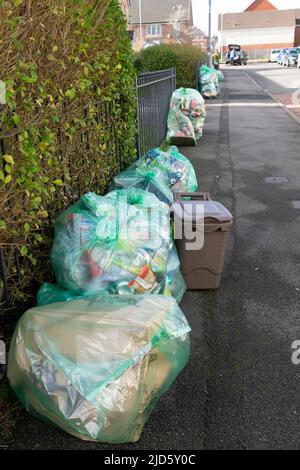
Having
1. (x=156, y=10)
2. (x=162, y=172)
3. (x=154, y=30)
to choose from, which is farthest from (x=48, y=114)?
(x=156, y=10)

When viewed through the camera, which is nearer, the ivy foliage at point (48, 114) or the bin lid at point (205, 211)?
the ivy foliage at point (48, 114)

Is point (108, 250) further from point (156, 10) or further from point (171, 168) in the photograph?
point (156, 10)

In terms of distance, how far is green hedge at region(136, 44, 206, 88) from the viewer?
595 inches

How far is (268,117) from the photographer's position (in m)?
13.6

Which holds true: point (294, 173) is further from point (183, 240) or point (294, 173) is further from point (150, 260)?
point (150, 260)

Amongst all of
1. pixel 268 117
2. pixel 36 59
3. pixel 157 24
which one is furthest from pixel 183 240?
pixel 157 24

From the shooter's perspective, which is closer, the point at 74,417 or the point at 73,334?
the point at 74,417

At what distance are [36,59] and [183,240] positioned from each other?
166cm

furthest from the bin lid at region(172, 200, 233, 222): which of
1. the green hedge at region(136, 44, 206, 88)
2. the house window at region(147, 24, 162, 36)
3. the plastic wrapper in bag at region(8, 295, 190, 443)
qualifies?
the house window at region(147, 24, 162, 36)

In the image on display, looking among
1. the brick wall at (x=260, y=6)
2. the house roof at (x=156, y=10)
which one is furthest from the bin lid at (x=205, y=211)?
the brick wall at (x=260, y=6)

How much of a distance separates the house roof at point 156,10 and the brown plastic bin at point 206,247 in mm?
66538

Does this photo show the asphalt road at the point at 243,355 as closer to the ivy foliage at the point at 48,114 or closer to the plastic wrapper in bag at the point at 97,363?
the plastic wrapper in bag at the point at 97,363

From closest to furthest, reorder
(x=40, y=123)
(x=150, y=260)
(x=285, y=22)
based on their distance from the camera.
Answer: (x=40, y=123)
(x=150, y=260)
(x=285, y=22)

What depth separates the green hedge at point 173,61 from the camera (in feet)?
49.6
